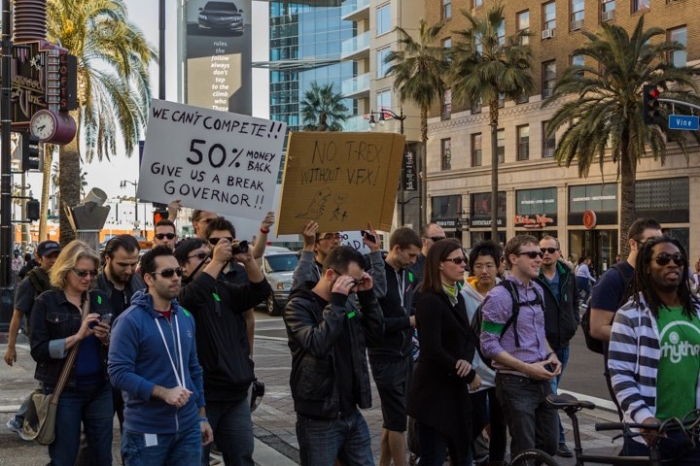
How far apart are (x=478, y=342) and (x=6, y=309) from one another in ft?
44.8

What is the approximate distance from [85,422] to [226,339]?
3.65 feet

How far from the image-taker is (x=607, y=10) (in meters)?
41.8

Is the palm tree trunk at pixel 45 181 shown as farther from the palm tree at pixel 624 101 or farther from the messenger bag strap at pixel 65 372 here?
the messenger bag strap at pixel 65 372

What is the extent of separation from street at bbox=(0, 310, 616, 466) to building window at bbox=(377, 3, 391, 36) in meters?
41.9

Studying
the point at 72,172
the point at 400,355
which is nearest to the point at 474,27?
the point at 72,172

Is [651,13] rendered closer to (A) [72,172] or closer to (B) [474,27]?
(B) [474,27]

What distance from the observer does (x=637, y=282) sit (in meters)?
4.46

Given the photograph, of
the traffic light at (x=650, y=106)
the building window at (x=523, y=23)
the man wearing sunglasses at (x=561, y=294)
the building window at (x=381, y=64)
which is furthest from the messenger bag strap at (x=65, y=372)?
the building window at (x=381, y=64)

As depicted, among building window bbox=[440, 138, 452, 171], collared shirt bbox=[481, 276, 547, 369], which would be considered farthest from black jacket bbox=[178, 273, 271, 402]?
building window bbox=[440, 138, 452, 171]

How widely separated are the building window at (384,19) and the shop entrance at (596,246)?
1938 centimetres

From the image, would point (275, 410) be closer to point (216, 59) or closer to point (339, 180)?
point (339, 180)

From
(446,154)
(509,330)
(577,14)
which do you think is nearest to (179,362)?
(509,330)

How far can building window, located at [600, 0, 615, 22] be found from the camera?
1634 inches

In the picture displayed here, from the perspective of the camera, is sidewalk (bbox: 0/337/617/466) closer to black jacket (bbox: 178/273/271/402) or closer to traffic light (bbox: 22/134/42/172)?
black jacket (bbox: 178/273/271/402)
